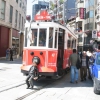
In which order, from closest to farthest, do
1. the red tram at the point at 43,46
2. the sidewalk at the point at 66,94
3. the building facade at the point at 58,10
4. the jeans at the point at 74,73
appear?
1. the sidewalk at the point at 66,94
2. the red tram at the point at 43,46
3. the jeans at the point at 74,73
4. the building facade at the point at 58,10

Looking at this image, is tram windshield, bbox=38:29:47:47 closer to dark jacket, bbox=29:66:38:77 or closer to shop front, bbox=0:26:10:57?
dark jacket, bbox=29:66:38:77

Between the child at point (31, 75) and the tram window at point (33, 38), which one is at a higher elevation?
the tram window at point (33, 38)

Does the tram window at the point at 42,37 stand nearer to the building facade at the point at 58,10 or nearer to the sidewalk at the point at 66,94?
the building facade at the point at 58,10

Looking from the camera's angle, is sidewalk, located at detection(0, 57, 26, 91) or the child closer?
the child

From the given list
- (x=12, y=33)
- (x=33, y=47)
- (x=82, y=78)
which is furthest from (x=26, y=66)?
(x=12, y=33)

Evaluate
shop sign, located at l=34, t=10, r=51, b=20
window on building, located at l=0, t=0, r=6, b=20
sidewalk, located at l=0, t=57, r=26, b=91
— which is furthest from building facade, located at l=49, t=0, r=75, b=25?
window on building, located at l=0, t=0, r=6, b=20

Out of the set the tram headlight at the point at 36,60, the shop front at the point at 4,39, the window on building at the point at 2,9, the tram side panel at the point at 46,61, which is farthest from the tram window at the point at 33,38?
the window on building at the point at 2,9

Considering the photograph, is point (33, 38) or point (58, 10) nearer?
point (33, 38)

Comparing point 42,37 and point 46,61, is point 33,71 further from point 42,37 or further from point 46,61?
point 42,37

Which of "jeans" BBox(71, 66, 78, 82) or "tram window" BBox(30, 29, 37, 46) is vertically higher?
"tram window" BBox(30, 29, 37, 46)

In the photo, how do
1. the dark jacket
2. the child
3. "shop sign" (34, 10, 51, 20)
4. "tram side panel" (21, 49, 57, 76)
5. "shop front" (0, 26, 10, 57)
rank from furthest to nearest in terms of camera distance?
"shop front" (0, 26, 10, 57) < "shop sign" (34, 10, 51, 20) < "tram side panel" (21, 49, 57, 76) < the dark jacket < the child

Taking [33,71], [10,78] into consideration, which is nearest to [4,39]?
[10,78]


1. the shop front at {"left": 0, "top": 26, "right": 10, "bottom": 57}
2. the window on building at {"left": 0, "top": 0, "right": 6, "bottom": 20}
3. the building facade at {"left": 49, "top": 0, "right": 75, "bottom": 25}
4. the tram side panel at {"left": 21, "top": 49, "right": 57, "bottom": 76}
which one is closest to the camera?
the tram side panel at {"left": 21, "top": 49, "right": 57, "bottom": 76}

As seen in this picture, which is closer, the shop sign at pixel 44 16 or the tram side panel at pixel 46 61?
the tram side panel at pixel 46 61
